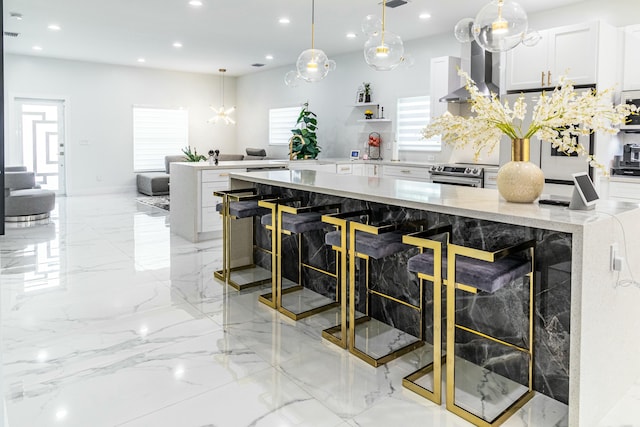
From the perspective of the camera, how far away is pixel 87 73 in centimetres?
1016

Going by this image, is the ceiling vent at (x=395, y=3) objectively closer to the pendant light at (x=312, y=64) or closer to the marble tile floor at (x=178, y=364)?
the pendant light at (x=312, y=64)

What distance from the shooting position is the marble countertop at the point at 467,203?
206 cm

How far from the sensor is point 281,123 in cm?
1071

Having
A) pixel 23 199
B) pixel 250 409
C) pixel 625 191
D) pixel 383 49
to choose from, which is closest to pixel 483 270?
pixel 250 409

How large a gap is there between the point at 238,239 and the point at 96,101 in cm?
744

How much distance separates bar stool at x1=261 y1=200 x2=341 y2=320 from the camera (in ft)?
11.1

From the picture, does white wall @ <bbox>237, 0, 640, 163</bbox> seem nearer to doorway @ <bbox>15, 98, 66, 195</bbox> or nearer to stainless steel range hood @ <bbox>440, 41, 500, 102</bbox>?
stainless steel range hood @ <bbox>440, 41, 500, 102</bbox>

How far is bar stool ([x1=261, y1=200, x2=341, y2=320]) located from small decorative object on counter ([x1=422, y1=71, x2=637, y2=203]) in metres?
1.08

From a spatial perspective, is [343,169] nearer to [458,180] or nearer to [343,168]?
[343,168]

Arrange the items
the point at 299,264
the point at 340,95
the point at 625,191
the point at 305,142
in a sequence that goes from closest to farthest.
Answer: the point at 299,264, the point at 625,191, the point at 305,142, the point at 340,95

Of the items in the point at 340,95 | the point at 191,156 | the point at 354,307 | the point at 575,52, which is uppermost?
the point at 340,95

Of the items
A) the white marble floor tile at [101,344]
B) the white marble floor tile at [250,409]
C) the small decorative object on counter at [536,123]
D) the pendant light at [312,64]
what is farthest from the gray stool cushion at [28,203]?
the small decorative object on counter at [536,123]

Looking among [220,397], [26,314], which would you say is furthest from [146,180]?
[220,397]

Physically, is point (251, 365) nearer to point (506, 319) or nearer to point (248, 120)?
point (506, 319)
